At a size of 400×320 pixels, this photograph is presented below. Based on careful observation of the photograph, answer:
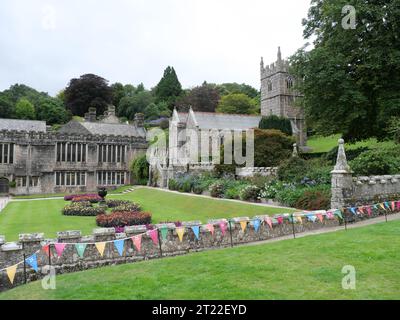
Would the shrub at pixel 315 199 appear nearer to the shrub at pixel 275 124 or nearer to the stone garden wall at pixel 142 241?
the stone garden wall at pixel 142 241

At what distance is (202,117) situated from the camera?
4684 cm

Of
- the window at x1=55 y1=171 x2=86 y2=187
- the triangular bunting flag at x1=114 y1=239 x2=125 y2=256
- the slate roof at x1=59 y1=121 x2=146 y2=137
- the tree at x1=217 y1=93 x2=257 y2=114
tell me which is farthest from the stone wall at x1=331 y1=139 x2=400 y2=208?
the tree at x1=217 y1=93 x2=257 y2=114

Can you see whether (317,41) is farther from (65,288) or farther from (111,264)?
(65,288)

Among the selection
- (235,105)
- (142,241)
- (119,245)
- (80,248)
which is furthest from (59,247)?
(235,105)

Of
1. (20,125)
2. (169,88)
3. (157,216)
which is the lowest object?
(157,216)

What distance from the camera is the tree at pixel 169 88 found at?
287ft

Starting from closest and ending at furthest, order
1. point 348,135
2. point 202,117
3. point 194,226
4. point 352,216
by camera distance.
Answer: point 194,226
point 352,216
point 348,135
point 202,117

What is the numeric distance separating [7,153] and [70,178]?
7.04m

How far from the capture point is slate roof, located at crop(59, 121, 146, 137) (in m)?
49.4

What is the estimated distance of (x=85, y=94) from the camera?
75375mm

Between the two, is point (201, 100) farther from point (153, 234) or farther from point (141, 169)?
point (153, 234)

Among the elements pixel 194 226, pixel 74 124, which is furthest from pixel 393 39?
pixel 74 124

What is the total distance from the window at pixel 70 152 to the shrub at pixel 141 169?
6.11 m

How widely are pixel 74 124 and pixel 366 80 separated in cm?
3900
